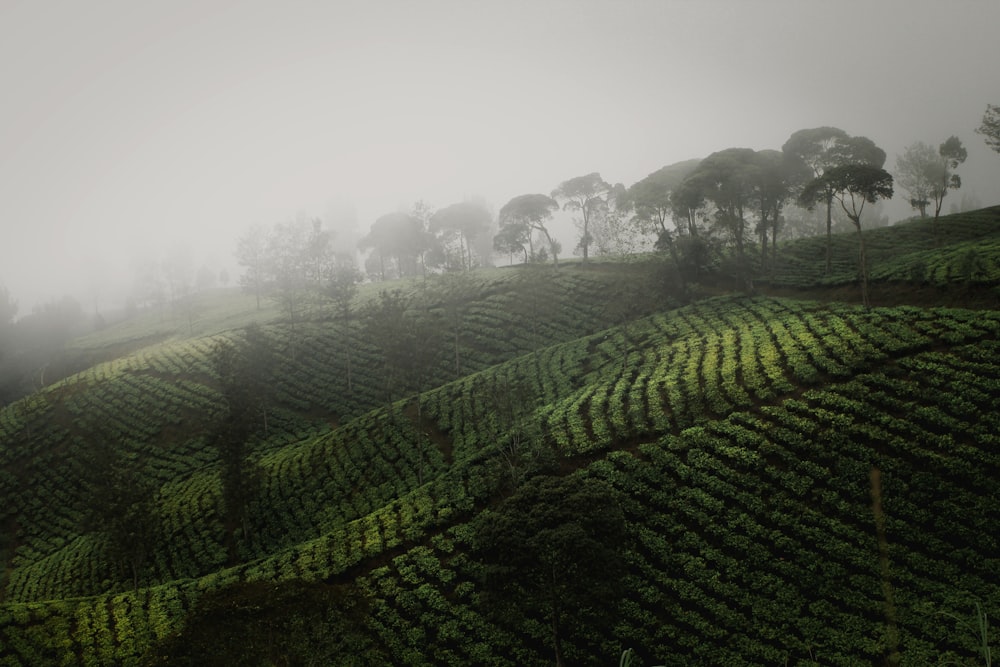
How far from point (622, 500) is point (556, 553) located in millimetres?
8810

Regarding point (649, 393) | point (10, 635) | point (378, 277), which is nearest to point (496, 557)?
point (649, 393)

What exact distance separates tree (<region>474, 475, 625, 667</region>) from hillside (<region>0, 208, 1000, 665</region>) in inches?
164

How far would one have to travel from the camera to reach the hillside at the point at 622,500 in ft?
71.3

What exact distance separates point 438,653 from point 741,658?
45.3ft

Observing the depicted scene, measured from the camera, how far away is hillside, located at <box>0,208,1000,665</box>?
21.7 meters

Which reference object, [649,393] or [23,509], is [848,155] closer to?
[649,393]

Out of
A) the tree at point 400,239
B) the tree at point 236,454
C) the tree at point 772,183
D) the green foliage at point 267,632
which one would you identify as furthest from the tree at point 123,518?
the tree at point 400,239

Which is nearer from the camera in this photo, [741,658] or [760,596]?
[741,658]

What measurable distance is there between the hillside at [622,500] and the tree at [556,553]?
416 centimetres

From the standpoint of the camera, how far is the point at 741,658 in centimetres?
2092

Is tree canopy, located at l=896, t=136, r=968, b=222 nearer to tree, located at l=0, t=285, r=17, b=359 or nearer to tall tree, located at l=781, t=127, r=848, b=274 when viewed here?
tall tree, located at l=781, t=127, r=848, b=274

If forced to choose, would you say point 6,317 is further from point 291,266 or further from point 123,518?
point 123,518

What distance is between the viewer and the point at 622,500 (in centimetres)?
2805

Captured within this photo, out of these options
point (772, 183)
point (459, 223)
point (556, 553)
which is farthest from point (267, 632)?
point (459, 223)
